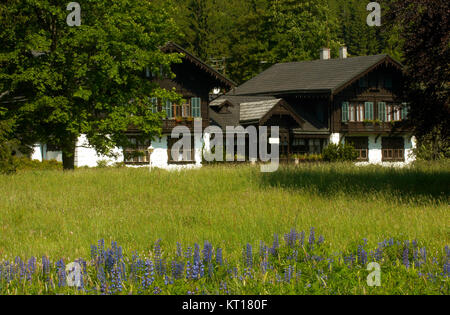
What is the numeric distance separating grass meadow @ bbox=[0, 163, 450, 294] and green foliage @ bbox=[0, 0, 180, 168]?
5186 mm

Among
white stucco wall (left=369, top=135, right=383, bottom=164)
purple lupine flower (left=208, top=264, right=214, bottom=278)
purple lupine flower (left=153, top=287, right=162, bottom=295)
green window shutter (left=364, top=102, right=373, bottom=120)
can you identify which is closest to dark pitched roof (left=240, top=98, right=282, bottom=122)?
green window shutter (left=364, top=102, right=373, bottom=120)

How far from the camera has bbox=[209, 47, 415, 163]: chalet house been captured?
155 ft

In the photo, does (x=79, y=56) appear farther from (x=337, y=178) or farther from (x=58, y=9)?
(x=337, y=178)

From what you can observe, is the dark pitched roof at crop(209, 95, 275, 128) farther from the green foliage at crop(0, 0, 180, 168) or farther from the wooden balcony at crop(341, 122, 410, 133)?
the green foliage at crop(0, 0, 180, 168)

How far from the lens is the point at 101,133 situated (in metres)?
28.9

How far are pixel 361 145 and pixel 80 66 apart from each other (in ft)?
103

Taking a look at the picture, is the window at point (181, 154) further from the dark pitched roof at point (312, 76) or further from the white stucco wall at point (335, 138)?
the white stucco wall at point (335, 138)

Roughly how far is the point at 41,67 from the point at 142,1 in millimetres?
6059

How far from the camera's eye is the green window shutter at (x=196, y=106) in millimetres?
44188

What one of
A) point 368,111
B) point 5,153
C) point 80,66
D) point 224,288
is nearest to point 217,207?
point 224,288

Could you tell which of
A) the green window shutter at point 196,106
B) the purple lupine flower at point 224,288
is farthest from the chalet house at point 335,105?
the purple lupine flower at point 224,288

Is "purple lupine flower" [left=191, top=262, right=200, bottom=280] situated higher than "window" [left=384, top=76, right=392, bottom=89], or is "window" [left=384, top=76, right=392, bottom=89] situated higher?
"window" [left=384, top=76, right=392, bottom=89]

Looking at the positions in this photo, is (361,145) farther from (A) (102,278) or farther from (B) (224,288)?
A: (A) (102,278)
